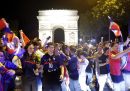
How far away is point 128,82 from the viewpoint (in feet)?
47.6

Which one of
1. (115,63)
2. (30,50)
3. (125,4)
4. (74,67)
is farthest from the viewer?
(125,4)

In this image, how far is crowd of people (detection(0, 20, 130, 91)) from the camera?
11.7 meters

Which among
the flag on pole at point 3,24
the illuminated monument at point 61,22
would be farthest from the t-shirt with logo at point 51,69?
the illuminated monument at point 61,22

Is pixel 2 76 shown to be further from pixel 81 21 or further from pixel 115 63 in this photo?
pixel 81 21

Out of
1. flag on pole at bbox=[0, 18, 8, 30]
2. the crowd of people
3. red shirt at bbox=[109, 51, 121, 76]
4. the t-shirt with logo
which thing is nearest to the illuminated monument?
flag on pole at bbox=[0, 18, 8, 30]

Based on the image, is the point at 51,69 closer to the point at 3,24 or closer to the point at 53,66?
the point at 53,66

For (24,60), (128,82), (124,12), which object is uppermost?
(124,12)

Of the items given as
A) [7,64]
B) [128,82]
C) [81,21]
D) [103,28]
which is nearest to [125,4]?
[103,28]

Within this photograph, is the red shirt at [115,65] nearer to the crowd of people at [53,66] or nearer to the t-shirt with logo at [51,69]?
the crowd of people at [53,66]

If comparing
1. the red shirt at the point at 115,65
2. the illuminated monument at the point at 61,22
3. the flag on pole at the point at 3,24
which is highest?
the illuminated monument at the point at 61,22

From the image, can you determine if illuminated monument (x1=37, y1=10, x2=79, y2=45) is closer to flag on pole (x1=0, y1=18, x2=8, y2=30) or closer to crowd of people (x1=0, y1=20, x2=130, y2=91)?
flag on pole (x1=0, y1=18, x2=8, y2=30)

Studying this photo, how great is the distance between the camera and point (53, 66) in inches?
459

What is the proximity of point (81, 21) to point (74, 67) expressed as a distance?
5389 centimetres

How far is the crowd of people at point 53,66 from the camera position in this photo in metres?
11.7
